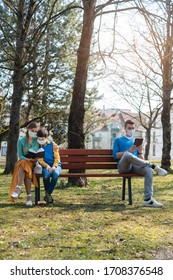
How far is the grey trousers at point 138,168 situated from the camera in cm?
596

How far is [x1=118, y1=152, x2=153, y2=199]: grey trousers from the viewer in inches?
235

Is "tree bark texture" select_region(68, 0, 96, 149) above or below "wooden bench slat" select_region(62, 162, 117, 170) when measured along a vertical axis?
above

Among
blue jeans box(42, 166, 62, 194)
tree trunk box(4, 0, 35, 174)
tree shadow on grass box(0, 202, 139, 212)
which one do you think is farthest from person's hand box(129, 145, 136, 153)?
tree trunk box(4, 0, 35, 174)

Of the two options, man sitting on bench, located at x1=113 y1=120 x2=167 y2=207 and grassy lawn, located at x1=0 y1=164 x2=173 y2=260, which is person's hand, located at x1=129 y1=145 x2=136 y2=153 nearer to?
man sitting on bench, located at x1=113 y1=120 x2=167 y2=207

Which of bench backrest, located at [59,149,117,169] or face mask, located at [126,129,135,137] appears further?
bench backrest, located at [59,149,117,169]

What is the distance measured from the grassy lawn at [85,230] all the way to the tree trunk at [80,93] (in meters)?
2.00

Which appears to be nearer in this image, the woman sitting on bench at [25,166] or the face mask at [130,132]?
the woman sitting on bench at [25,166]

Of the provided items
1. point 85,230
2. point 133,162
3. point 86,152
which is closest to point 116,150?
point 133,162

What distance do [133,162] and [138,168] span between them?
153 millimetres

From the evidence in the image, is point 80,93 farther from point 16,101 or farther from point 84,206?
point 16,101

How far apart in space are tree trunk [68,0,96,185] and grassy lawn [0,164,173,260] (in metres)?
2.00

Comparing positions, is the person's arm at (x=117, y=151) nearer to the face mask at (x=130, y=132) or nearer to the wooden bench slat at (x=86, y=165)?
the face mask at (x=130, y=132)

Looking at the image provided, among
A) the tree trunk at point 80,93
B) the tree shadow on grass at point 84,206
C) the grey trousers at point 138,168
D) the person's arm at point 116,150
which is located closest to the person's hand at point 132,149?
the grey trousers at point 138,168

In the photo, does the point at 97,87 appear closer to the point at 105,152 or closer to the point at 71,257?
the point at 105,152
